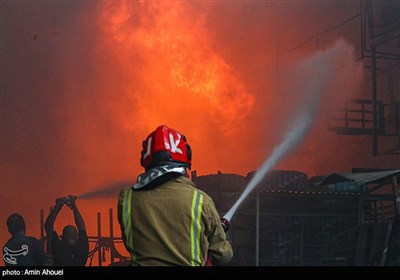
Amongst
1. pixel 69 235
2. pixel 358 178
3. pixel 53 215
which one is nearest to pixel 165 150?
pixel 53 215

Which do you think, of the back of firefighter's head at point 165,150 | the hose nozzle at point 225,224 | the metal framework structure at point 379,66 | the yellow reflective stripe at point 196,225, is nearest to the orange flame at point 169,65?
the metal framework structure at point 379,66

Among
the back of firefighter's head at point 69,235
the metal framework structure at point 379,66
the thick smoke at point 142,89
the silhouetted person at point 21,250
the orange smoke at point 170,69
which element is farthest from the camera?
the orange smoke at point 170,69

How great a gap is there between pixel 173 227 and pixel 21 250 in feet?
9.82

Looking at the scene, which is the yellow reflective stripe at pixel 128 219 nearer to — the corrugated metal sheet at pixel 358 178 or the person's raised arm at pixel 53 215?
the person's raised arm at pixel 53 215

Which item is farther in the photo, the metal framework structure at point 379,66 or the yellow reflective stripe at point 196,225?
the metal framework structure at point 379,66

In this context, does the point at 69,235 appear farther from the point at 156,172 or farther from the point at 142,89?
the point at 142,89

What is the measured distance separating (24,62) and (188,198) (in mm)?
11195

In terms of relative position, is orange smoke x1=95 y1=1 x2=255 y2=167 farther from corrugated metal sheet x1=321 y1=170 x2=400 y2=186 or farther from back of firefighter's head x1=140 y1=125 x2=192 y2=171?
back of firefighter's head x1=140 y1=125 x2=192 y2=171

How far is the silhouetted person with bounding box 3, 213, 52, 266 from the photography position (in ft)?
16.5

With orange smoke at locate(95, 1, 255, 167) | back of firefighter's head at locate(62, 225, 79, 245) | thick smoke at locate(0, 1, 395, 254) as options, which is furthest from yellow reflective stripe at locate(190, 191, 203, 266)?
orange smoke at locate(95, 1, 255, 167)

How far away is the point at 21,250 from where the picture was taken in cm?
507

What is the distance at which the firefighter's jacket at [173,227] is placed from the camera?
2.41m

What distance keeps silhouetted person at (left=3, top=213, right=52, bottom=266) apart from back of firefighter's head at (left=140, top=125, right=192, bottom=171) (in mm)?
2891

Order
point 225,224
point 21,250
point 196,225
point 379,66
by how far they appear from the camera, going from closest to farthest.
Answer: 1. point 196,225
2. point 225,224
3. point 21,250
4. point 379,66
